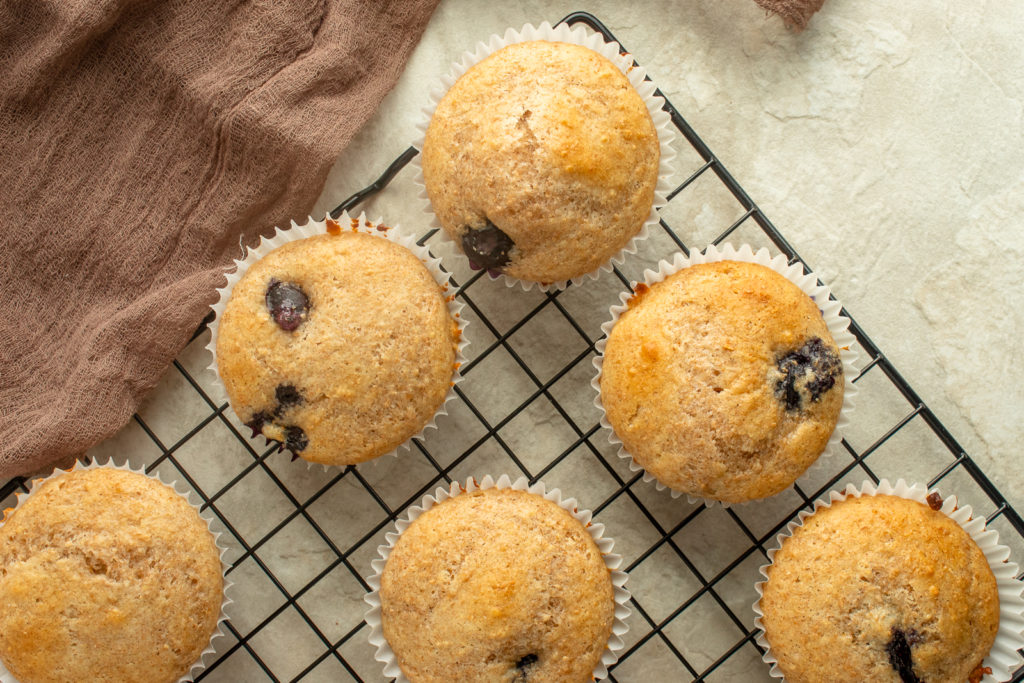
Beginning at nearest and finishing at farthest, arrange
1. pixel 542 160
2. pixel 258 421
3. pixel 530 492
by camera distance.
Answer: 1. pixel 542 160
2. pixel 258 421
3. pixel 530 492

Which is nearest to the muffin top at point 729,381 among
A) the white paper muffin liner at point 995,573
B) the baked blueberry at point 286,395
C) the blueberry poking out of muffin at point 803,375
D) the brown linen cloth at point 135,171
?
the blueberry poking out of muffin at point 803,375

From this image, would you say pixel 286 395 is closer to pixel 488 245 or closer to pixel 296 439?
pixel 296 439

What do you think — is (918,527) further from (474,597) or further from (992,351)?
(474,597)

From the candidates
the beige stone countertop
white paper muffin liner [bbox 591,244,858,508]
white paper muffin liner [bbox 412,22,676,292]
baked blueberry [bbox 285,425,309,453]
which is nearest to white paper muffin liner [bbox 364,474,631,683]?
white paper muffin liner [bbox 591,244,858,508]

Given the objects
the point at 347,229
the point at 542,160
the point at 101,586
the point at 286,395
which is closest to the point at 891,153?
the point at 542,160

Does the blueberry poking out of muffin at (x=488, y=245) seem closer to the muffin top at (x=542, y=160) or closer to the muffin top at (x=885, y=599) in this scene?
the muffin top at (x=542, y=160)
